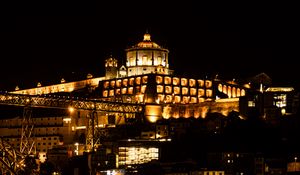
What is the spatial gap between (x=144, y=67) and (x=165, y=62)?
18.6 ft

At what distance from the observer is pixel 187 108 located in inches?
3755

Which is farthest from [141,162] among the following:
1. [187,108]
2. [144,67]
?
[144,67]

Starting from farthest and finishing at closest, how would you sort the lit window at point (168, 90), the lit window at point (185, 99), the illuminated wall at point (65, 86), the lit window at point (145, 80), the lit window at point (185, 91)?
the illuminated wall at point (65, 86), the lit window at point (185, 91), the lit window at point (145, 80), the lit window at point (185, 99), the lit window at point (168, 90)

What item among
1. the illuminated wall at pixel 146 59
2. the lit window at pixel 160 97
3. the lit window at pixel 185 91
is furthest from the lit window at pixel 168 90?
the illuminated wall at pixel 146 59

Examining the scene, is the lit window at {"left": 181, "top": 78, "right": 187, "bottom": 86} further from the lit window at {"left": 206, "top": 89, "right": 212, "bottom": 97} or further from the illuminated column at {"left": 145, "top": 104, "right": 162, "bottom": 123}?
the illuminated column at {"left": 145, "top": 104, "right": 162, "bottom": 123}

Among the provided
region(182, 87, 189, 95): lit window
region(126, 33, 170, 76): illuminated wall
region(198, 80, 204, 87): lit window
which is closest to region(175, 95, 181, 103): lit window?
region(182, 87, 189, 95): lit window

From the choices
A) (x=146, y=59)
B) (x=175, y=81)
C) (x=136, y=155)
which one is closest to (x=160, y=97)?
(x=175, y=81)

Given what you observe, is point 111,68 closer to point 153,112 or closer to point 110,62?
point 110,62

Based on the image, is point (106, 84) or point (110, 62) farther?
point (110, 62)

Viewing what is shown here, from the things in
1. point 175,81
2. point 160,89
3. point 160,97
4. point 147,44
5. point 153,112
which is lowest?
point 153,112

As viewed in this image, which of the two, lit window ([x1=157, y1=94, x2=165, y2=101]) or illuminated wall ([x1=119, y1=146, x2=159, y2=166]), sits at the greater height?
lit window ([x1=157, y1=94, x2=165, y2=101])

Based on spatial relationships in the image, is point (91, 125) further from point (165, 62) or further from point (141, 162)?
point (165, 62)

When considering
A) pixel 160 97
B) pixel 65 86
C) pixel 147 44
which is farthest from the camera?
pixel 65 86

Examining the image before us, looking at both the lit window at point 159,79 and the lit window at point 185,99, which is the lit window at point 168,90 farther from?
the lit window at point 185,99
